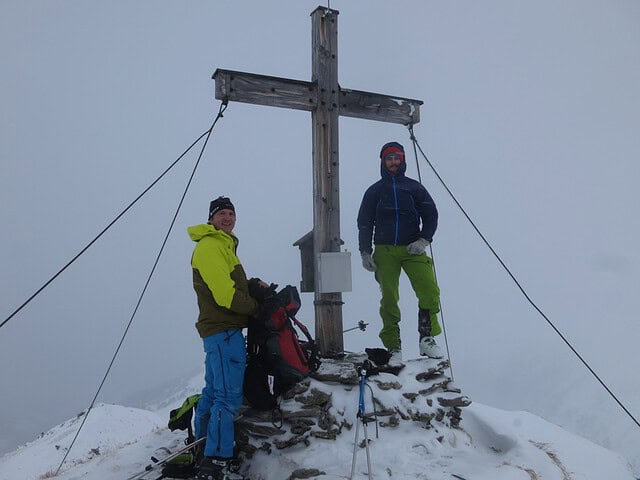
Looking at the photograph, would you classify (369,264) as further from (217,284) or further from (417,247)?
(217,284)

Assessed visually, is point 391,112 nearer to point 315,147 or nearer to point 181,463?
point 315,147

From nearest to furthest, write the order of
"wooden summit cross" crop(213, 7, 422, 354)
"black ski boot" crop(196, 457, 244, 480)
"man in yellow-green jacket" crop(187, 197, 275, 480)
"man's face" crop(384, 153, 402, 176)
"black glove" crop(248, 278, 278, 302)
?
"black ski boot" crop(196, 457, 244, 480)
"man in yellow-green jacket" crop(187, 197, 275, 480)
"black glove" crop(248, 278, 278, 302)
"wooden summit cross" crop(213, 7, 422, 354)
"man's face" crop(384, 153, 402, 176)

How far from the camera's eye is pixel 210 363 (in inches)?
202

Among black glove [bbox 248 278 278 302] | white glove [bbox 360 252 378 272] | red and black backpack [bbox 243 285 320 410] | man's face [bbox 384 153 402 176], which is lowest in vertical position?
Answer: red and black backpack [bbox 243 285 320 410]

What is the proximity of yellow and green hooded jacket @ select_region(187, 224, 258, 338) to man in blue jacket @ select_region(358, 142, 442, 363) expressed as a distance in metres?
2.21

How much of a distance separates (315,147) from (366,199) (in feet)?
3.38

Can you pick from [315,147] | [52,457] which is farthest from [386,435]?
[52,457]

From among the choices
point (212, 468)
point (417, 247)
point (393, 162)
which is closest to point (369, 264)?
point (417, 247)

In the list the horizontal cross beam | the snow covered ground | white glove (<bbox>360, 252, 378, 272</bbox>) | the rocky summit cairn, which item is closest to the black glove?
the rocky summit cairn

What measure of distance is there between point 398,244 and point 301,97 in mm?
2446

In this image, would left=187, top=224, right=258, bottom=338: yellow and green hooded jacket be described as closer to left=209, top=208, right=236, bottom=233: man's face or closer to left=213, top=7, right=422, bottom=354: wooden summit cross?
left=209, top=208, right=236, bottom=233: man's face

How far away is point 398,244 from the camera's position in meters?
6.67

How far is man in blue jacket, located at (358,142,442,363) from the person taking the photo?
6.62 meters

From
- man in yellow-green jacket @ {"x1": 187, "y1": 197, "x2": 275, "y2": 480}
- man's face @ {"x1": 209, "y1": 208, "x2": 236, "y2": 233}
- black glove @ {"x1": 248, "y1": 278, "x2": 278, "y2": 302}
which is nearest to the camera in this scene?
man in yellow-green jacket @ {"x1": 187, "y1": 197, "x2": 275, "y2": 480}
